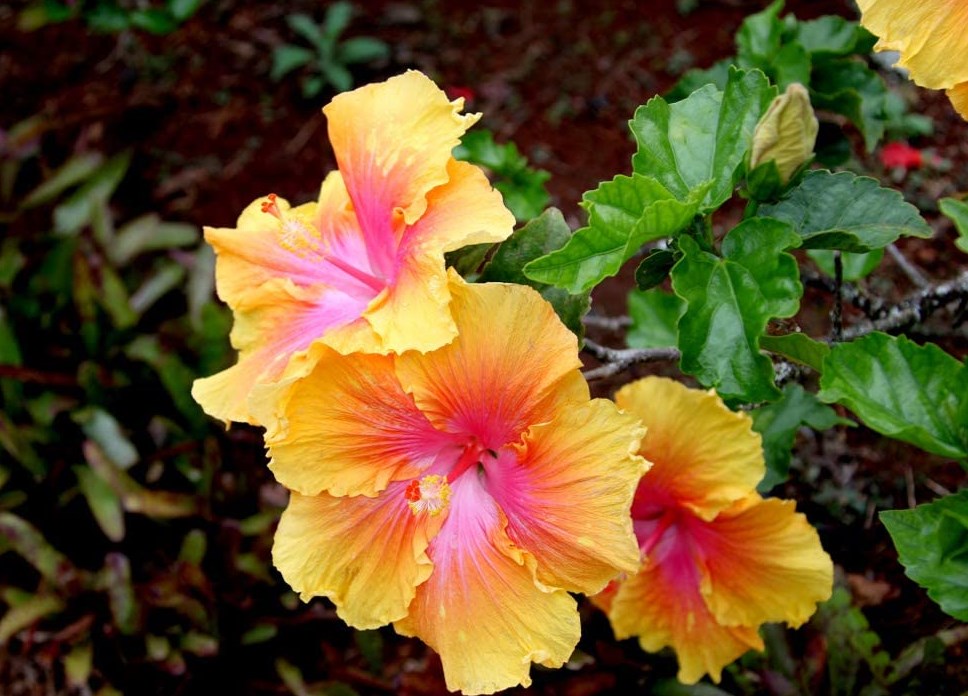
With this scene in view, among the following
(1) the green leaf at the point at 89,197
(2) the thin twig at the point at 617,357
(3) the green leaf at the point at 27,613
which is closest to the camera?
(2) the thin twig at the point at 617,357

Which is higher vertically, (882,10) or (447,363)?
(882,10)

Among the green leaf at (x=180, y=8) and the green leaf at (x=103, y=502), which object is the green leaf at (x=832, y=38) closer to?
the green leaf at (x=103, y=502)

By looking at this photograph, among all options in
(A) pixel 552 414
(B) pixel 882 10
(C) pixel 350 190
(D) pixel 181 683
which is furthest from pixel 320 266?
(D) pixel 181 683

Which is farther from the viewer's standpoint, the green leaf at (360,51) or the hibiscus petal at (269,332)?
the green leaf at (360,51)

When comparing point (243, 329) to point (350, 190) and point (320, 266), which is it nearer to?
point (320, 266)

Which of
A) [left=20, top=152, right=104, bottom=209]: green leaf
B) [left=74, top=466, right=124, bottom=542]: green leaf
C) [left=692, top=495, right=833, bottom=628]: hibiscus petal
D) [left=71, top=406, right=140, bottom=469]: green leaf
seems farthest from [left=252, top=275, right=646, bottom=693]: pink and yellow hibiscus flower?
[left=20, top=152, right=104, bottom=209]: green leaf

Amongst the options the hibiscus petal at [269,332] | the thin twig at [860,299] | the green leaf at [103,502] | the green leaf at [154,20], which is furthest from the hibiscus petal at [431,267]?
the green leaf at [154,20]
